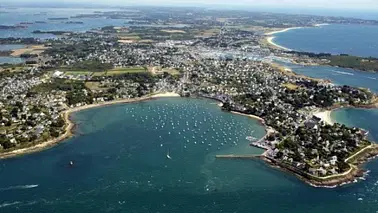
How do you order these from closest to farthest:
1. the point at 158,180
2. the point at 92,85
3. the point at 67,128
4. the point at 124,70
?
the point at 158,180 → the point at 67,128 → the point at 92,85 → the point at 124,70

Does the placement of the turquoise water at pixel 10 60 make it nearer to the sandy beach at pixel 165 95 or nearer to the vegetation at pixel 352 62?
the sandy beach at pixel 165 95

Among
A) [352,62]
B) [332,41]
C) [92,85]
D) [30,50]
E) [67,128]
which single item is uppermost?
[332,41]

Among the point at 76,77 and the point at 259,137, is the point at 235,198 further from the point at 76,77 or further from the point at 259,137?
the point at 76,77

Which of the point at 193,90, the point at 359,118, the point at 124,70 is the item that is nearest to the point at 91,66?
the point at 124,70

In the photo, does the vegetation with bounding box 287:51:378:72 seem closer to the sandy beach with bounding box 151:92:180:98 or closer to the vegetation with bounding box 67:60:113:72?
the sandy beach with bounding box 151:92:180:98

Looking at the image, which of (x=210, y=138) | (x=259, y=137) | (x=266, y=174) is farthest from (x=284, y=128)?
(x=266, y=174)

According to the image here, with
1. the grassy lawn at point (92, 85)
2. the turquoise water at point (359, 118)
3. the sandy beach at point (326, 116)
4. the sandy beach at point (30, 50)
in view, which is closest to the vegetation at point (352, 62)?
the turquoise water at point (359, 118)

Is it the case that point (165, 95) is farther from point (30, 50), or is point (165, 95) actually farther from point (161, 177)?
point (30, 50)
